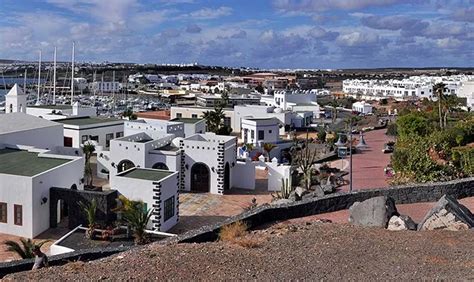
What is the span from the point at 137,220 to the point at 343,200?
22.3 feet

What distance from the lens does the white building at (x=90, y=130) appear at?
115 ft

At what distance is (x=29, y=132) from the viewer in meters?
28.8

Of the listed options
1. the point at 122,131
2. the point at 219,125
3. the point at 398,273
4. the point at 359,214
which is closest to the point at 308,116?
the point at 219,125

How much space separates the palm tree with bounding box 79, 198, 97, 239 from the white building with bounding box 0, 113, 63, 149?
338 inches

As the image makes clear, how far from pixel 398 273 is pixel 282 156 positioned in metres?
31.9

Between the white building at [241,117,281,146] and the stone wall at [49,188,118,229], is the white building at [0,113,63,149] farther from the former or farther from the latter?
the white building at [241,117,281,146]

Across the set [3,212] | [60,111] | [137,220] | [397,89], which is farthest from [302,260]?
[397,89]

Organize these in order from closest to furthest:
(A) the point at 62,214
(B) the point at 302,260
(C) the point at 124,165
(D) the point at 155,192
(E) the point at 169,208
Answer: (B) the point at 302,260
(D) the point at 155,192
(E) the point at 169,208
(A) the point at 62,214
(C) the point at 124,165

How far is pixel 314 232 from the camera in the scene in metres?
13.1

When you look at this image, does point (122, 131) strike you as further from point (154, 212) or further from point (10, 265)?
point (10, 265)

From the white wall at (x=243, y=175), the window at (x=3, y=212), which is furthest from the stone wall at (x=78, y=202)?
the white wall at (x=243, y=175)

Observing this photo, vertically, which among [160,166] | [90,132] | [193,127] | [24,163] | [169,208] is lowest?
[169,208]

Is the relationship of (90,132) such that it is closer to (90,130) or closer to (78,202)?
(90,130)

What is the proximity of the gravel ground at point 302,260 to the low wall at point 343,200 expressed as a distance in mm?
1869
